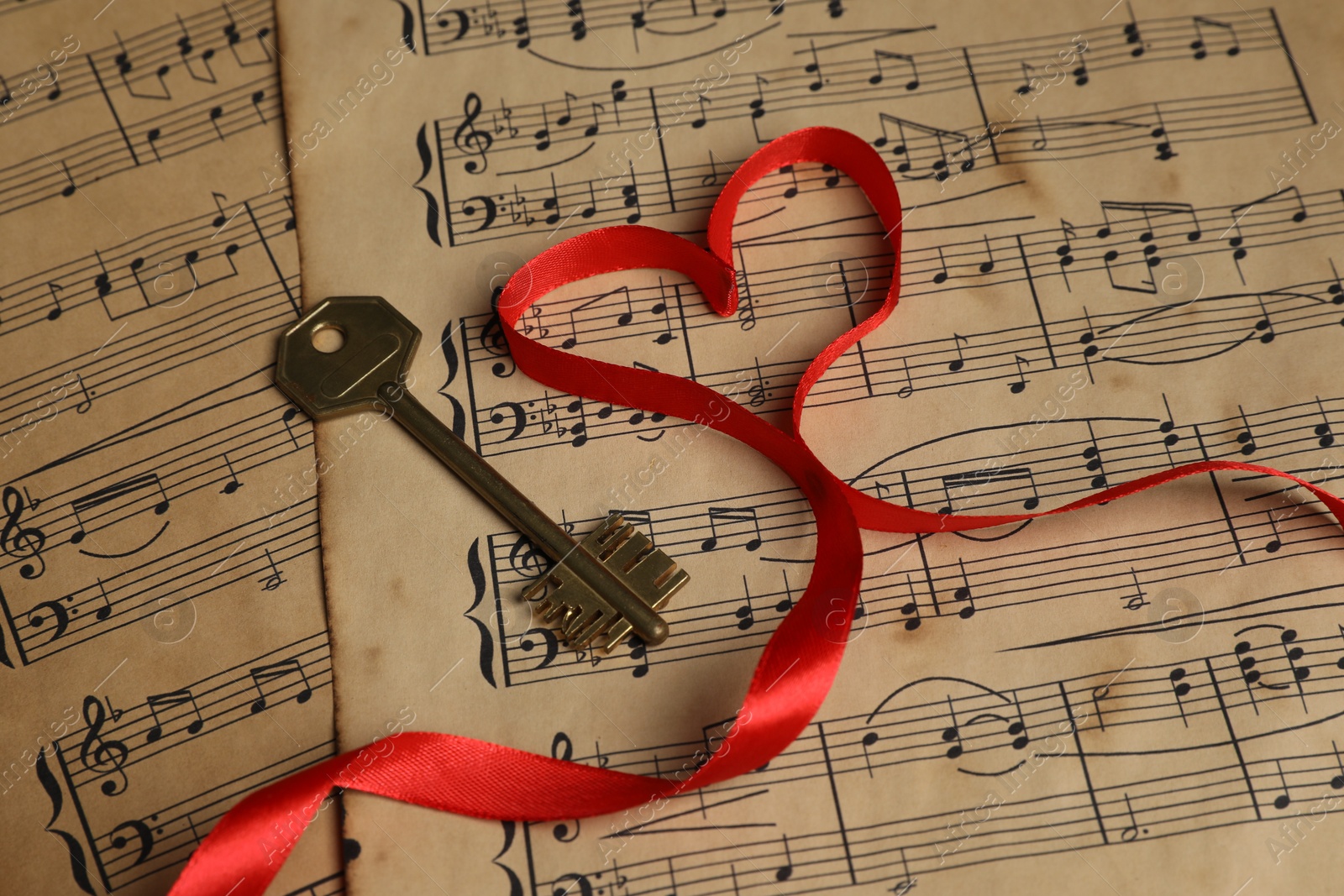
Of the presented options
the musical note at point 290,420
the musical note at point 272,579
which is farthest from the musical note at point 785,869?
the musical note at point 290,420

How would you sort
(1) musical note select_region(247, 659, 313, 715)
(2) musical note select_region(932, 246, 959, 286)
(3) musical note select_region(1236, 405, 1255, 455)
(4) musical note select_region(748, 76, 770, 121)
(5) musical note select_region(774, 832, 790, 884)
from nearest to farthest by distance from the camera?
1. (5) musical note select_region(774, 832, 790, 884)
2. (1) musical note select_region(247, 659, 313, 715)
3. (3) musical note select_region(1236, 405, 1255, 455)
4. (2) musical note select_region(932, 246, 959, 286)
5. (4) musical note select_region(748, 76, 770, 121)

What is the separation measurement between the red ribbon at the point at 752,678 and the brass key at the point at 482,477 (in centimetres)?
15

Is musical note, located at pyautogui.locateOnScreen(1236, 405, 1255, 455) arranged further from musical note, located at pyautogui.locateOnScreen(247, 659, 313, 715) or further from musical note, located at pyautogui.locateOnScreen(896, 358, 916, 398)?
musical note, located at pyautogui.locateOnScreen(247, 659, 313, 715)

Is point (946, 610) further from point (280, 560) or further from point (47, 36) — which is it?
point (47, 36)

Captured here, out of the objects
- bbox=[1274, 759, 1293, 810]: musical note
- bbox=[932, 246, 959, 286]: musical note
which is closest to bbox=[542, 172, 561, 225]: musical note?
bbox=[932, 246, 959, 286]: musical note

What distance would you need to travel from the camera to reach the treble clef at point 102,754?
1104 millimetres

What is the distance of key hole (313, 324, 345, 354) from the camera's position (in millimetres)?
1293

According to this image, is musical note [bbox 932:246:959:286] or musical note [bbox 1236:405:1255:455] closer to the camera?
musical note [bbox 1236:405:1255:455]

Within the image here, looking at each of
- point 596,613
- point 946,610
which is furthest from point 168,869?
point 946,610

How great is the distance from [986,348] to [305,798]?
987 millimetres

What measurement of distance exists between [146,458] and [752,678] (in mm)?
830

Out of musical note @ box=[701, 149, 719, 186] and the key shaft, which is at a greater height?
musical note @ box=[701, 149, 719, 186]

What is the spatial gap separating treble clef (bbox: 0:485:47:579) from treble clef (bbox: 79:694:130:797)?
0.71 ft

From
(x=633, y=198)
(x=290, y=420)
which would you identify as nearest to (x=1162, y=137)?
(x=633, y=198)
